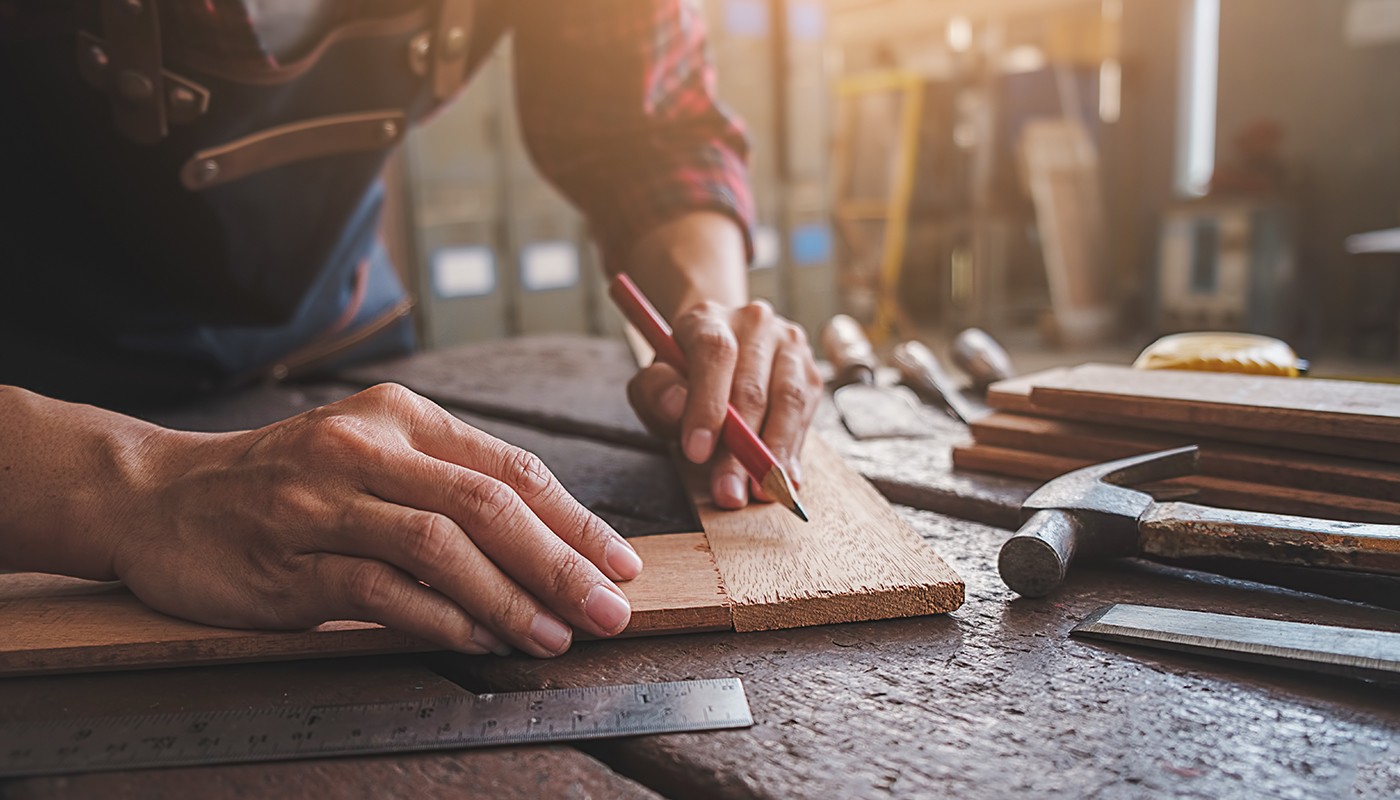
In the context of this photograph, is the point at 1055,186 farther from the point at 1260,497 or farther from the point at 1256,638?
the point at 1256,638

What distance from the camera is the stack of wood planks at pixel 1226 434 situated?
0.94 meters

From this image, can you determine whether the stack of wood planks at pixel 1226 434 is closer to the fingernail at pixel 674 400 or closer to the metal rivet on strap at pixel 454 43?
the fingernail at pixel 674 400

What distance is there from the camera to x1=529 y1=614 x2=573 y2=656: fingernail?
74 cm

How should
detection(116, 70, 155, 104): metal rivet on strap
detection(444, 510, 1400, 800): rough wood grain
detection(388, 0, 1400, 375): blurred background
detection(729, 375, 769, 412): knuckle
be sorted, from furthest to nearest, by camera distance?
detection(388, 0, 1400, 375): blurred background → detection(116, 70, 155, 104): metal rivet on strap → detection(729, 375, 769, 412): knuckle → detection(444, 510, 1400, 800): rough wood grain

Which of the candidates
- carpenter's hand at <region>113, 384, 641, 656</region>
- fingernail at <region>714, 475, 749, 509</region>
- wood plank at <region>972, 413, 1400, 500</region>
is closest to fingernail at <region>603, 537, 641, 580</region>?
carpenter's hand at <region>113, 384, 641, 656</region>

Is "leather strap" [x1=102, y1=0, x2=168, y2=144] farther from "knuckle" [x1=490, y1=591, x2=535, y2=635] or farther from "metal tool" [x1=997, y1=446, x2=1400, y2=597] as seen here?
"metal tool" [x1=997, y1=446, x2=1400, y2=597]

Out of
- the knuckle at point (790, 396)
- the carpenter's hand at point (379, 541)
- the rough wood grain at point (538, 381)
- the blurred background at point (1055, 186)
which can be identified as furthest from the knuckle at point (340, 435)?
the blurred background at point (1055, 186)

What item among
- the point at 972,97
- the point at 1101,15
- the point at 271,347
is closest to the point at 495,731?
the point at 271,347

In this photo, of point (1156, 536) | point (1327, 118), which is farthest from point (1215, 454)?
point (1327, 118)

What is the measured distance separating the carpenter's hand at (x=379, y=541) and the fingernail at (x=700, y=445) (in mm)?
258

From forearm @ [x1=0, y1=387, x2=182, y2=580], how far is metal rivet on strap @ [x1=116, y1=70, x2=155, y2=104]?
524 millimetres

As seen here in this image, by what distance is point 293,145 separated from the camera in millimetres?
1414

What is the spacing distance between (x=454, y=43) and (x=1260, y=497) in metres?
1.20

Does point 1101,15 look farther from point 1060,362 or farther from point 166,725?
point 166,725
